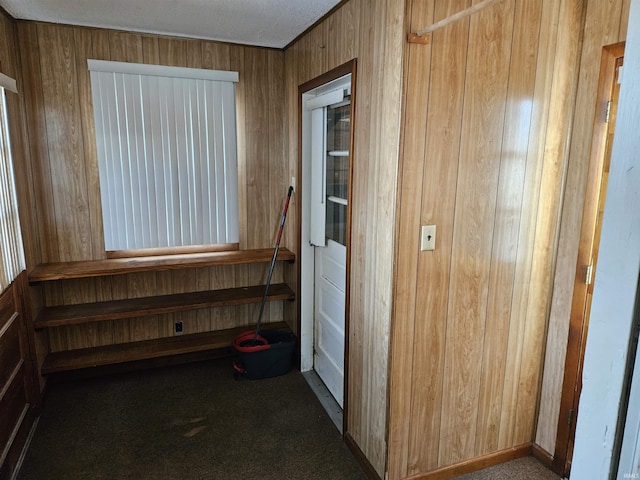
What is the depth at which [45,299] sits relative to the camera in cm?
308

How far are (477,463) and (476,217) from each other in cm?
134

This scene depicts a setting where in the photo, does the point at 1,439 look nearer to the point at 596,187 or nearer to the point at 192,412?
the point at 192,412

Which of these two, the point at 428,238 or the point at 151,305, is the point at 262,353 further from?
the point at 428,238

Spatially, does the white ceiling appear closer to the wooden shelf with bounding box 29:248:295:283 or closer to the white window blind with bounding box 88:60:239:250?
the white window blind with bounding box 88:60:239:250

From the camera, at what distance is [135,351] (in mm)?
3191

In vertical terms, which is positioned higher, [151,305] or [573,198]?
[573,198]

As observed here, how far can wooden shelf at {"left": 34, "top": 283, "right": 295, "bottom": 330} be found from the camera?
9.56 feet

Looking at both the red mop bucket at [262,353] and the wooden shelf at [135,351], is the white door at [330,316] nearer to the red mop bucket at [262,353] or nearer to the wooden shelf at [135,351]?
the red mop bucket at [262,353]

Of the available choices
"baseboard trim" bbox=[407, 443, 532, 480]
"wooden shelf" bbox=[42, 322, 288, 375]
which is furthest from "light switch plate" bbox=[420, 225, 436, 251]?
"wooden shelf" bbox=[42, 322, 288, 375]

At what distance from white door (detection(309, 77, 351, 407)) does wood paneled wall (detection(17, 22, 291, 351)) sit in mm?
544

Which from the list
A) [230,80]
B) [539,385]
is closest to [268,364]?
[539,385]

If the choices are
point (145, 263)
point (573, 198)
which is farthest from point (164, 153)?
point (573, 198)

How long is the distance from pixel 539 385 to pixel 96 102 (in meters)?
3.30

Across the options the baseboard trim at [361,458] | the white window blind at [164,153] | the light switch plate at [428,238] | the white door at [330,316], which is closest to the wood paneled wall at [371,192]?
the baseboard trim at [361,458]
